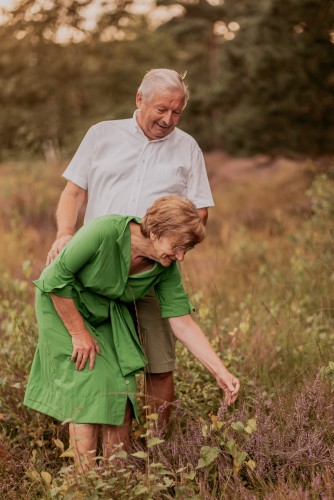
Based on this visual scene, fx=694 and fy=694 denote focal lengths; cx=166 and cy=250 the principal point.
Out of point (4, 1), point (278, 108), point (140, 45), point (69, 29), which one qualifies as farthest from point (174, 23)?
point (278, 108)

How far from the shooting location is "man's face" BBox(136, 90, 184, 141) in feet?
11.5

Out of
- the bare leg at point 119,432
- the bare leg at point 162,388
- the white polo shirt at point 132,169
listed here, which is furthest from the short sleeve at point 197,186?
the bare leg at point 119,432

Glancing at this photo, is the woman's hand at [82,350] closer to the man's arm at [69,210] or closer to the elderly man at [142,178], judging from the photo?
the elderly man at [142,178]

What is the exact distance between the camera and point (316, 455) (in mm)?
3180

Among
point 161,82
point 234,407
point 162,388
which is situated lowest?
point 234,407

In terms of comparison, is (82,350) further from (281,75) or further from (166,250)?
(281,75)

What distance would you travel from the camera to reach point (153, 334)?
3.79 m

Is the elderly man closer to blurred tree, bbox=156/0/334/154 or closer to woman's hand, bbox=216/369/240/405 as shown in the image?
woman's hand, bbox=216/369/240/405

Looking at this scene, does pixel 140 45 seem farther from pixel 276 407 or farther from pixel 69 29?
pixel 276 407

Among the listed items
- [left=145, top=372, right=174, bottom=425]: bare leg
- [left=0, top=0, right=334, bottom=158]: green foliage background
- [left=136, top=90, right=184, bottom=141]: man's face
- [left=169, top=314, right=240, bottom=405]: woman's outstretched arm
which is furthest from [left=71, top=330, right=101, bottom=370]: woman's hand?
[left=0, top=0, right=334, bottom=158]: green foliage background

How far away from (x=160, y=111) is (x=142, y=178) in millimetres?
378

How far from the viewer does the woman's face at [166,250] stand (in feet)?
10.3

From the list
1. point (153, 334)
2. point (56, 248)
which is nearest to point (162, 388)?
point (153, 334)

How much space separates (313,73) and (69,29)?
13131 millimetres
